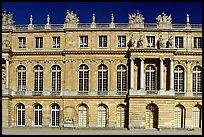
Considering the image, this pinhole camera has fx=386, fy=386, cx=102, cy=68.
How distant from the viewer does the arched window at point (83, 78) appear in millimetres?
43688

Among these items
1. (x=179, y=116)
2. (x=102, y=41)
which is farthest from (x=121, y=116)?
(x=102, y=41)

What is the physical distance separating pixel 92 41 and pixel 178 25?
395 inches

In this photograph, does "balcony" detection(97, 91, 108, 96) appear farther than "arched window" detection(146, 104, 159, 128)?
Yes

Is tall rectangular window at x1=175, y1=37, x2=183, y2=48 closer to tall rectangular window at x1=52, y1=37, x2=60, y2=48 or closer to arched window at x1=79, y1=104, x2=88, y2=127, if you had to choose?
arched window at x1=79, y1=104, x2=88, y2=127

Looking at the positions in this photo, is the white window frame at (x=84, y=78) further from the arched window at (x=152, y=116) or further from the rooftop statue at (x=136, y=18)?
the rooftop statue at (x=136, y=18)

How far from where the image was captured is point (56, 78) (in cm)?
4416

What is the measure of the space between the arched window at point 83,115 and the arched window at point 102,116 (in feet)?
4.81

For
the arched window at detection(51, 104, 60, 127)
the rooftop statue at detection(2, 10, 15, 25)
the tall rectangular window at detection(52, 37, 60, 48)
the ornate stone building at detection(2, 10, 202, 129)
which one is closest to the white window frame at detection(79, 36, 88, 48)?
the ornate stone building at detection(2, 10, 202, 129)

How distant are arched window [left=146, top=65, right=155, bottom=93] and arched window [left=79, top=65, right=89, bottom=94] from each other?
22.2ft

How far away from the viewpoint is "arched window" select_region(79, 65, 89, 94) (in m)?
43.7

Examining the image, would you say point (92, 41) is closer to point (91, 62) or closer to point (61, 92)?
point (91, 62)

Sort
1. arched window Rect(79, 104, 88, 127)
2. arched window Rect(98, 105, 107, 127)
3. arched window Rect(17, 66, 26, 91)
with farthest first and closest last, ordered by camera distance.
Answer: arched window Rect(17, 66, 26, 91) → arched window Rect(79, 104, 88, 127) → arched window Rect(98, 105, 107, 127)

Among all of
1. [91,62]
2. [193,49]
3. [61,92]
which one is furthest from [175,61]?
[61,92]

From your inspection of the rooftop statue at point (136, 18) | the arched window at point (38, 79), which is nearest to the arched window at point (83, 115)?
the arched window at point (38, 79)
